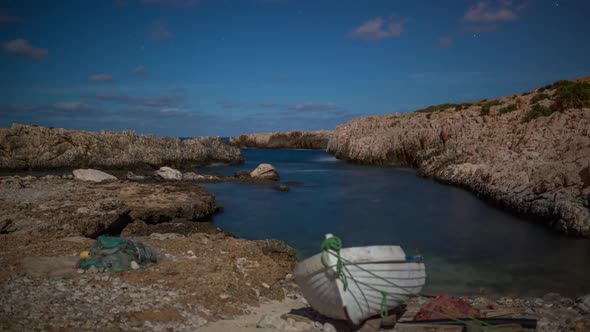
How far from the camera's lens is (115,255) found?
10.6 metres

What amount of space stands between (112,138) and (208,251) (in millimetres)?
42185

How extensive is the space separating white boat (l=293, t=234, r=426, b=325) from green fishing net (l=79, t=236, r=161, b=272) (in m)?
5.18

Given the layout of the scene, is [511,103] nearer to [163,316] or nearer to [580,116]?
[580,116]

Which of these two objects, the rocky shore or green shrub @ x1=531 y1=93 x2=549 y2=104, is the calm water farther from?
green shrub @ x1=531 y1=93 x2=549 y2=104

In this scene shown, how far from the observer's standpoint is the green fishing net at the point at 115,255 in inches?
408

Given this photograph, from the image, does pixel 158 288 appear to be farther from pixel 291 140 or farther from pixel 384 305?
pixel 291 140

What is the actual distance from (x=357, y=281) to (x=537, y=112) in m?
38.4

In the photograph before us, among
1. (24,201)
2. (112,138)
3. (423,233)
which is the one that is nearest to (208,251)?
(24,201)

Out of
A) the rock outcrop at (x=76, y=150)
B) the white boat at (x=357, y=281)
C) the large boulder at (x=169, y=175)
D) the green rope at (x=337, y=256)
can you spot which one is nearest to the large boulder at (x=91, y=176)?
the large boulder at (x=169, y=175)

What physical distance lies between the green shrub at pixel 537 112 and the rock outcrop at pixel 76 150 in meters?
39.8

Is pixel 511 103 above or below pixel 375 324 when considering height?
above

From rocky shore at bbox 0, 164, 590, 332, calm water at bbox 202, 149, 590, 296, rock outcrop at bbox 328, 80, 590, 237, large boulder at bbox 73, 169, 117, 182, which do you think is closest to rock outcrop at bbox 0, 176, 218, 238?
rocky shore at bbox 0, 164, 590, 332

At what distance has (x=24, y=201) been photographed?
17859mm

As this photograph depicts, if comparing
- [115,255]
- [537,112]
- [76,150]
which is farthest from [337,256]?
[76,150]
